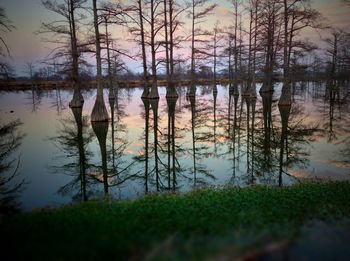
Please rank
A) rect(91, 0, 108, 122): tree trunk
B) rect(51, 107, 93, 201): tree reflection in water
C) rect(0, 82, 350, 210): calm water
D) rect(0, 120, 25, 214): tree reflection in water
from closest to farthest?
rect(0, 120, 25, 214): tree reflection in water, rect(51, 107, 93, 201): tree reflection in water, rect(0, 82, 350, 210): calm water, rect(91, 0, 108, 122): tree trunk

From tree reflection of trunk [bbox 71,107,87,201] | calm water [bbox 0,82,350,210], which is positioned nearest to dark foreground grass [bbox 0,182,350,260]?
calm water [bbox 0,82,350,210]

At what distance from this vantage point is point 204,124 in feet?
74.4

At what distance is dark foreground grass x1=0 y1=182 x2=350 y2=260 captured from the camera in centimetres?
481

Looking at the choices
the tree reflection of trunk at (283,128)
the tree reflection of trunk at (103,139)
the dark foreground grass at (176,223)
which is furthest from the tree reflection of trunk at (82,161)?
the tree reflection of trunk at (283,128)

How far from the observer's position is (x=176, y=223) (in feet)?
21.4

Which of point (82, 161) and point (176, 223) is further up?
point (176, 223)

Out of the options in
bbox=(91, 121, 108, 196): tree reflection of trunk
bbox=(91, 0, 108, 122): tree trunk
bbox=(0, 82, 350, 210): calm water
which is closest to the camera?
bbox=(0, 82, 350, 210): calm water

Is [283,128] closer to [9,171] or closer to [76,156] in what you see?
[76,156]

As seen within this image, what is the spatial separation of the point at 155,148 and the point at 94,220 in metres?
9.27

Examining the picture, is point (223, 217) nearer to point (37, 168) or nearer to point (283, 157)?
point (283, 157)

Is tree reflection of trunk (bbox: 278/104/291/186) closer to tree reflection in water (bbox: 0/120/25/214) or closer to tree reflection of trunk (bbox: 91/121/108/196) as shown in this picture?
tree reflection of trunk (bbox: 91/121/108/196)

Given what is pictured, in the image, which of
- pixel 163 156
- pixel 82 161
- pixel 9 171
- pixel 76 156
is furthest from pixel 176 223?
pixel 76 156

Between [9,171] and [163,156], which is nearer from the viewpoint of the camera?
[9,171]

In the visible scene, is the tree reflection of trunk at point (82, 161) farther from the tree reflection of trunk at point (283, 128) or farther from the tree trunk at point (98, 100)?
the tree reflection of trunk at point (283, 128)
